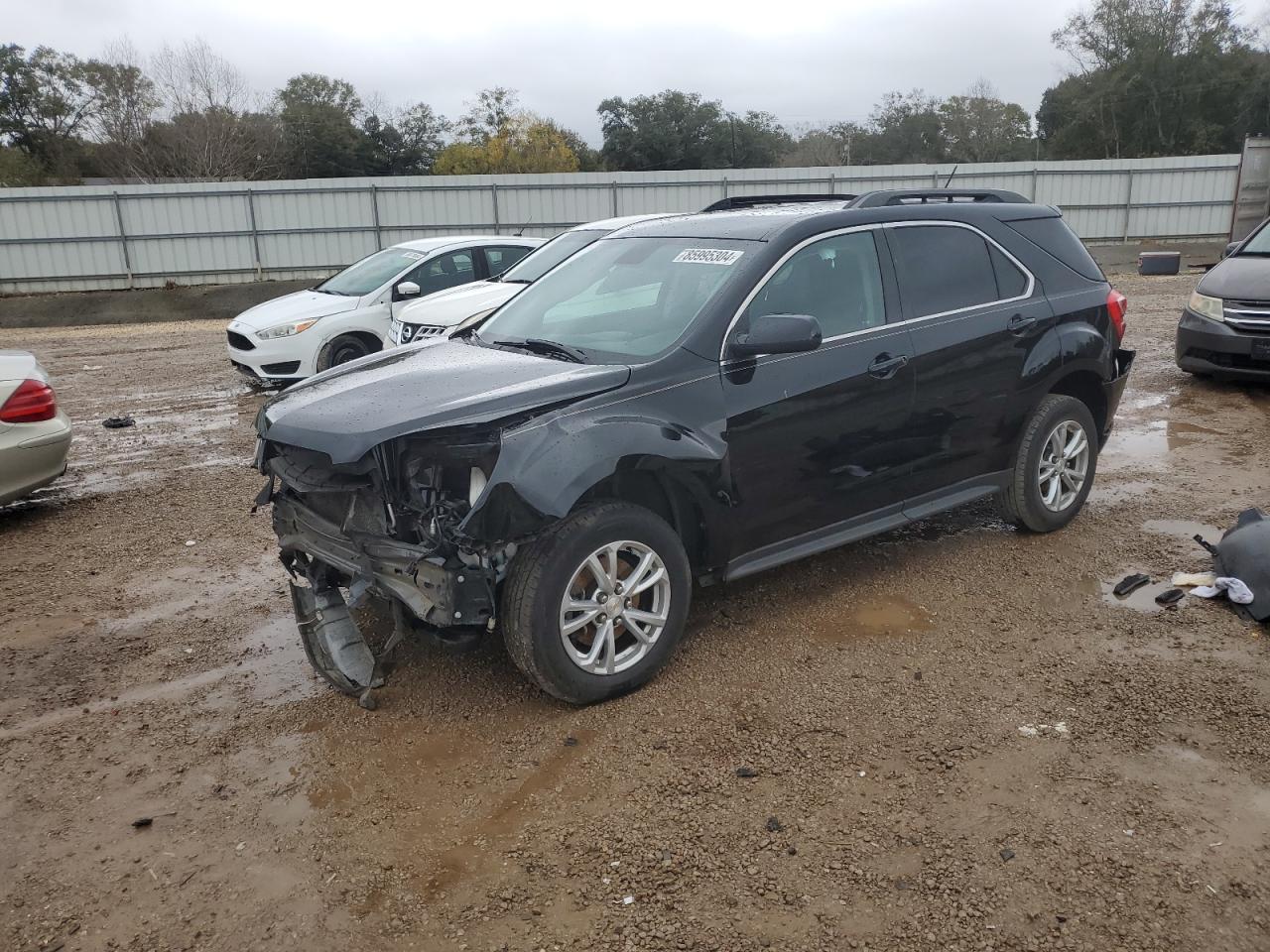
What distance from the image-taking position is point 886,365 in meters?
4.70

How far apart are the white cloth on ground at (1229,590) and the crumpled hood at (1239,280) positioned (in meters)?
5.34

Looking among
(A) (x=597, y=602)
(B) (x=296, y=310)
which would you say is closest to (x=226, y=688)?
(A) (x=597, y=602)

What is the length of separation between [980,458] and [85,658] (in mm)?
4524

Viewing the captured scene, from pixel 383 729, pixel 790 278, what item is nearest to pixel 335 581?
pixel 383 729

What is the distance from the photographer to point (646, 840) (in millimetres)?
3137

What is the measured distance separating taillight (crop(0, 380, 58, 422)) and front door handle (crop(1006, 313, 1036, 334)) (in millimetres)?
5999

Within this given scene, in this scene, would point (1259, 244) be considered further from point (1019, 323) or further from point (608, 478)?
point (608, 478)

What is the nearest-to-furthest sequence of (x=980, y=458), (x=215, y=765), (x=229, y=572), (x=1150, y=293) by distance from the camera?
(x=215, y=765) < (x=980, y=458) < (x=229, y=572) < (x=1150, y=293)

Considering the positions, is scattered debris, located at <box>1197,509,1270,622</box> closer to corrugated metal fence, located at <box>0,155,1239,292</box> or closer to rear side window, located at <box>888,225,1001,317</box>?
rear side window, located at <box>888,225,1001,317</box>

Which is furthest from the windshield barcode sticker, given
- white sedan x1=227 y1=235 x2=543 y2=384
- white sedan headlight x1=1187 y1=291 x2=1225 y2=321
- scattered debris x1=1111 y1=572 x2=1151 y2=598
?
white sedan headlight x1=1187 y1=291 x2=1225 y2=321

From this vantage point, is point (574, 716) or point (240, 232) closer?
point (574, 716)

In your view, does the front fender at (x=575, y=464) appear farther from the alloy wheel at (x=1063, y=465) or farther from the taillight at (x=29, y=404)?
the taillight at (x=29, y=404)

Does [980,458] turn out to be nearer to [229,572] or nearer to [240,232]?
[229,572]

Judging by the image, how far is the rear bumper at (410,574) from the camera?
11.7 ft
